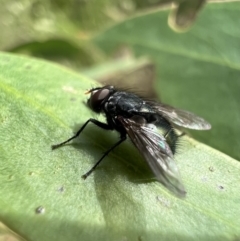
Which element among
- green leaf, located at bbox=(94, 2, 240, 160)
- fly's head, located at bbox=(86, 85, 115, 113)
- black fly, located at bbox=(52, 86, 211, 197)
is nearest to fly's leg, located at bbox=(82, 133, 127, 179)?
black fly, located at bbox=(52, 86, 211, 197)

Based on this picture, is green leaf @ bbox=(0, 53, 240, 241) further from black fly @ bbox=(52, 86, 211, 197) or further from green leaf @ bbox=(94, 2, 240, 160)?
green leaf @ bbox=(94, 2, 240, 160)

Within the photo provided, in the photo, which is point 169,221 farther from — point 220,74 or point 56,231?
point 220,74

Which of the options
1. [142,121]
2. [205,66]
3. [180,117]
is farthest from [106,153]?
[205,66]

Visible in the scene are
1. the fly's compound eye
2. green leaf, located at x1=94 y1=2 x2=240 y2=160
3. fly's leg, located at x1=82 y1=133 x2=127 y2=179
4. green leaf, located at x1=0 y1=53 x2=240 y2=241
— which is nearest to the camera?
green leaf, located at x1=0 y1=53 x2=240 y2=241

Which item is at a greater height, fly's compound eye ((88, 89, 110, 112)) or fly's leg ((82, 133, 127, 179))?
fly's compound eye ((88, 89, 110, 112))

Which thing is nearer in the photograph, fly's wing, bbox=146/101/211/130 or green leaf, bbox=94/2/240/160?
fly's wing, bbox=146/101/211/130

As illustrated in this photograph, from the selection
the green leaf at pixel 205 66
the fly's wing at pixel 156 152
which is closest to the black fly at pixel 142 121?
the fly's wing at pixel 156 152

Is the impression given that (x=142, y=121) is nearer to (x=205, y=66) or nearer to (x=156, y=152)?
(x=156, y=152)
